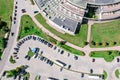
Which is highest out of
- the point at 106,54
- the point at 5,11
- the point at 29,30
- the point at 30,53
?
the point at 5,11

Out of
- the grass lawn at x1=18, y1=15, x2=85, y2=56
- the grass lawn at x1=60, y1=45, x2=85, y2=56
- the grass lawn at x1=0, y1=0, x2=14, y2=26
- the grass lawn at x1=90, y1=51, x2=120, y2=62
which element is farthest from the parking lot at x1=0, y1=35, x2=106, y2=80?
the grass lawn at x1=0, y1=0, x2=14, y2=26

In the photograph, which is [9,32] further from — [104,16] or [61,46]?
[104,16]

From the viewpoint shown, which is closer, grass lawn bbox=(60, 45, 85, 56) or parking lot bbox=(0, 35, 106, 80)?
parking lot bbox=(0, 35, 106, 80)

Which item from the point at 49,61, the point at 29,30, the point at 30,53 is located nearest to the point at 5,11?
the point at 29,30

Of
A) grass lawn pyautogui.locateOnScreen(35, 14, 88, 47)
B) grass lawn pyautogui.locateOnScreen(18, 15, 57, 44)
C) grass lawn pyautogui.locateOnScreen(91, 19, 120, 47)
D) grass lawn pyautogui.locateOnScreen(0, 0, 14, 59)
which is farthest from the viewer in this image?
grass lawn pyautogui.locateOnScreen(0, 0, 14, 59)

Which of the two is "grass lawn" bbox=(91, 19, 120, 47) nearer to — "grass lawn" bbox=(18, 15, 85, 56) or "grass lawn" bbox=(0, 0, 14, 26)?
"grass lawn" bbox=(18, 15, 85, 56)

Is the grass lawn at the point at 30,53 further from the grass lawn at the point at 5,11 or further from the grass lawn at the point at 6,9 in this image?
the grass lawn at the point at 6,9

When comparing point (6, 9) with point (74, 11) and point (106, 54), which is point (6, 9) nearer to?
point (74, 11)
